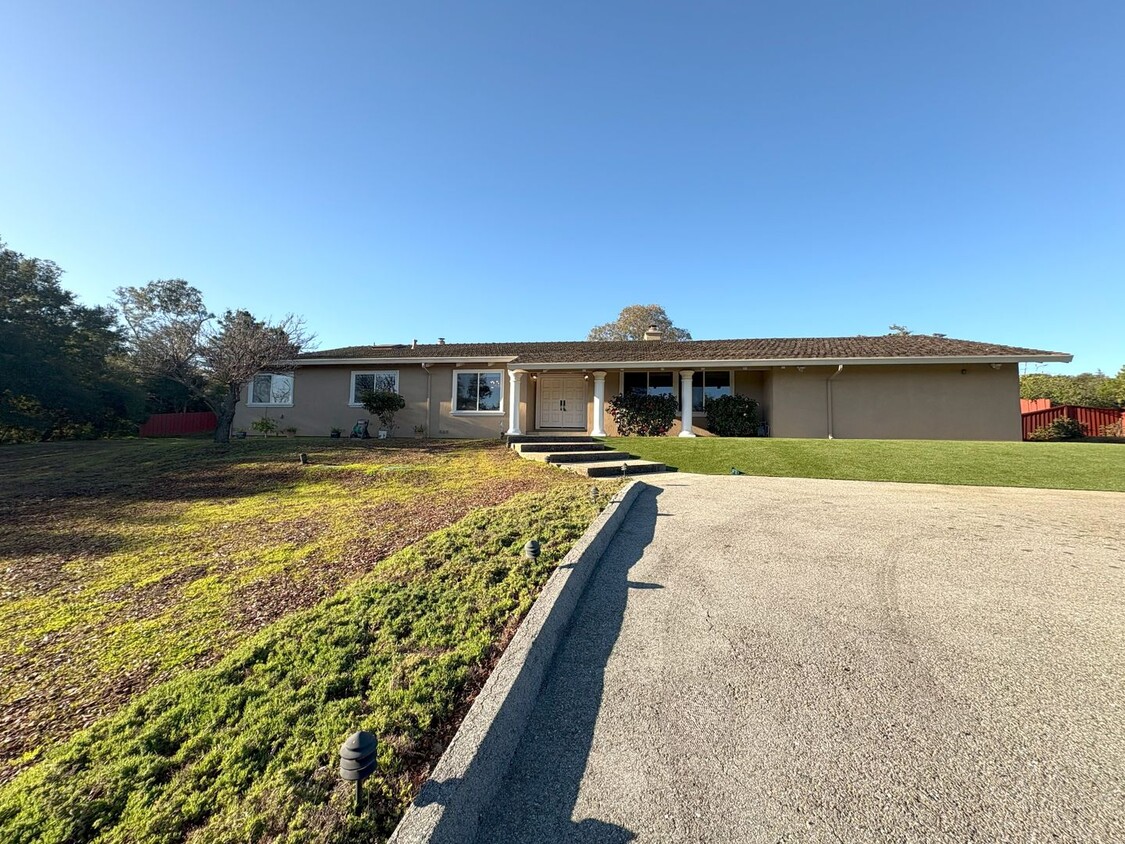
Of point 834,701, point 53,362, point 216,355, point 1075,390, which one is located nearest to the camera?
point 834,701

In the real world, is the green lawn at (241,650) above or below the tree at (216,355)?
below

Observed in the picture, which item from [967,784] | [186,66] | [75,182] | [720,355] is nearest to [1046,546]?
[967,784]

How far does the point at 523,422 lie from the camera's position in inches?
576

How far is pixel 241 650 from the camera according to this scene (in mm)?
2447

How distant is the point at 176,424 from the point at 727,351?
95.7 ft

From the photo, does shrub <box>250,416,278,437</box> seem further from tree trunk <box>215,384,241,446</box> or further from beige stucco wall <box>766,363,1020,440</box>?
beige stucco wall <box>766,363,1020,440</box>

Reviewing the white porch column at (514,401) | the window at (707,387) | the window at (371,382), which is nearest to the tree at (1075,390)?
the window at (707,387)

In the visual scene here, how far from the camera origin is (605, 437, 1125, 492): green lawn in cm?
771

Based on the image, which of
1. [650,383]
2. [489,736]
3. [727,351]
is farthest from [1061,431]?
[489,736]

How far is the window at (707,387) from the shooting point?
46.4 ft

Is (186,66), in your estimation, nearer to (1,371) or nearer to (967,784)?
(967,784)

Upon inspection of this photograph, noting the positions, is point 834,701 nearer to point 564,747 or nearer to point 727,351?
point 564,747

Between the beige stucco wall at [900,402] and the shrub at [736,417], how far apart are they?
0.51 m

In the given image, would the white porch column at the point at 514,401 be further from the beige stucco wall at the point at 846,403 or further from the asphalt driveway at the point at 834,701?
the asphalt driveway at the point at 834,701
